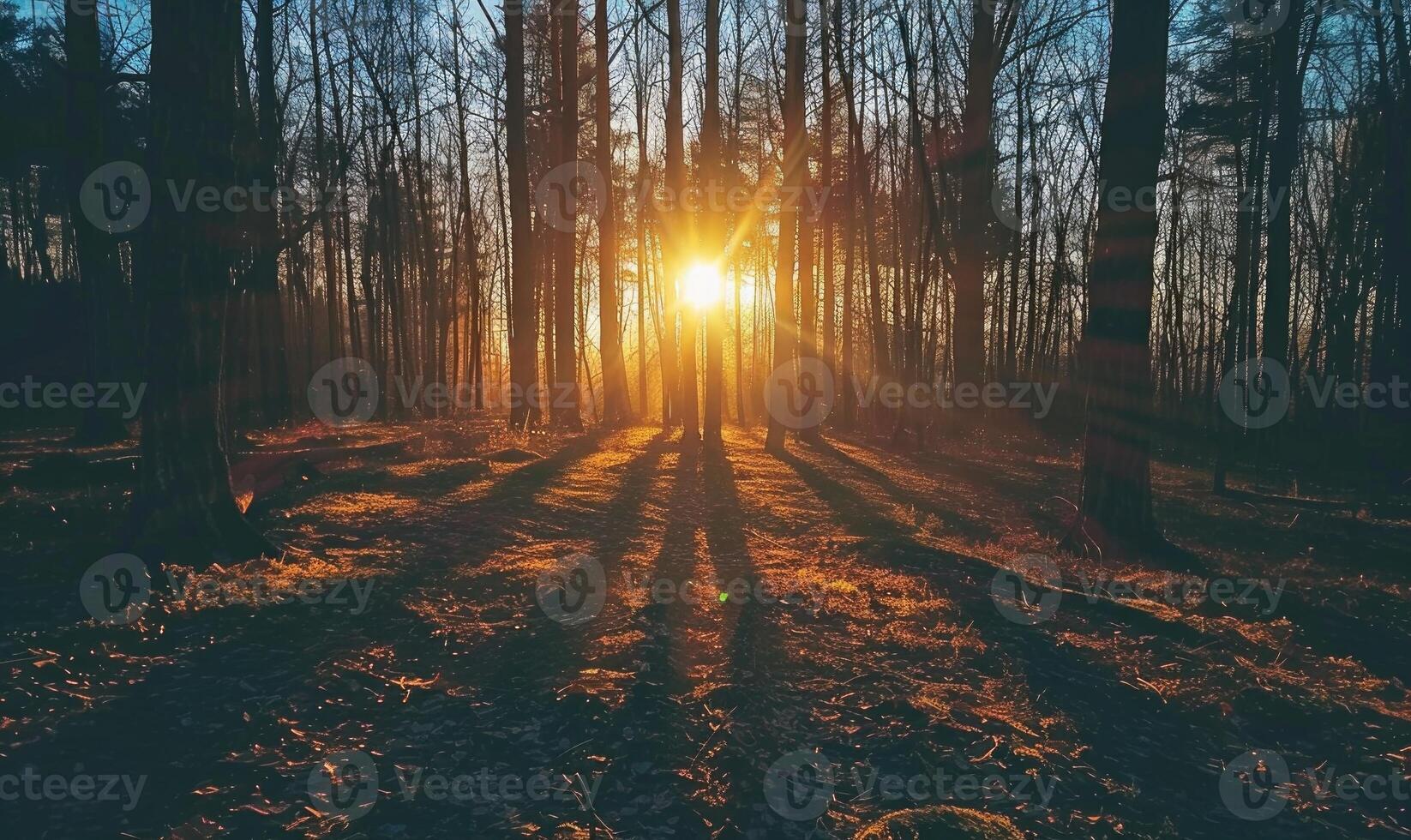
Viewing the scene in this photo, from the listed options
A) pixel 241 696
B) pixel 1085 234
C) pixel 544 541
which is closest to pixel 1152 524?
pixel 544 541

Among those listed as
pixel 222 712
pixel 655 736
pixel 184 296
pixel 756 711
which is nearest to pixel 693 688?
pixel 756 711

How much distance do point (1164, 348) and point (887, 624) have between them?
3190 cm

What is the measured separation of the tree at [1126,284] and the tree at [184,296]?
7234 millimetres

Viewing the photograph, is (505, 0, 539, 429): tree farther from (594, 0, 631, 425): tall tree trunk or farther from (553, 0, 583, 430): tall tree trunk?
(594, 0, 631, 425): tall tree trunk

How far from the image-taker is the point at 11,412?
19688 mm

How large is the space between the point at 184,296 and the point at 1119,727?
6.49 m

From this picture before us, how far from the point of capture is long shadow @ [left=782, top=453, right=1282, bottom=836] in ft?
8.91

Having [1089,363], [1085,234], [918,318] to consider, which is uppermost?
[1085,234]

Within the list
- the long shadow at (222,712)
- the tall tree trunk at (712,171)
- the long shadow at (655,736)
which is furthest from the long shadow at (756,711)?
the tall tree trunk at (712,171)

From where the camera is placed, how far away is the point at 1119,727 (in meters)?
3.25

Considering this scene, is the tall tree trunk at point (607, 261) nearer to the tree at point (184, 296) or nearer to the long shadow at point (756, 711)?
the tree at point (184, 296)

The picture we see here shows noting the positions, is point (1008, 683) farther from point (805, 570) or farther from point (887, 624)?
point (805, 570)

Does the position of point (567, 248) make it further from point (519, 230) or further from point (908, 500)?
point (908, 500)

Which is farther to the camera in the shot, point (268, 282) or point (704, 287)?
point (268, 282)
